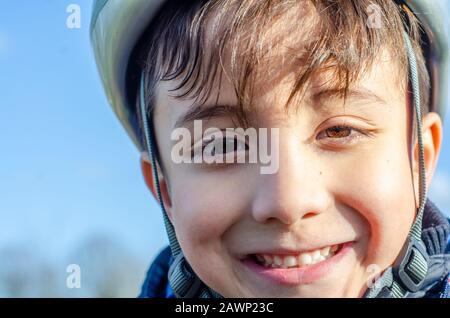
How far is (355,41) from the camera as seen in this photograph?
1273 millimetres

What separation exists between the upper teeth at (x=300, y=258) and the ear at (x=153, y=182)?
1.09 feet

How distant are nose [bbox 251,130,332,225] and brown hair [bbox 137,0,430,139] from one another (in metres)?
0.10

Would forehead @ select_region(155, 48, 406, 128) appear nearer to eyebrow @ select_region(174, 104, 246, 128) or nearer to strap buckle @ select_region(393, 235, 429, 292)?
eyebrow @ select_region(174, 104, 246, 128)

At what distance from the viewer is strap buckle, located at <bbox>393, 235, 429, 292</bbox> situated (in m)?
1.39

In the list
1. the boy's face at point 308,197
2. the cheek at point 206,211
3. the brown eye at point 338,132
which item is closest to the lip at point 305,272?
the boy's face at point 308,197

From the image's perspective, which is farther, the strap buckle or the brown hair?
the strap buckle

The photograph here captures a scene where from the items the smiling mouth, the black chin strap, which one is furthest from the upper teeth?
the black chin strap

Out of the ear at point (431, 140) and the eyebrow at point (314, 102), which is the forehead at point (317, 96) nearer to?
the eyebrow at point (314, 102)

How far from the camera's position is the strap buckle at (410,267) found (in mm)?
1386

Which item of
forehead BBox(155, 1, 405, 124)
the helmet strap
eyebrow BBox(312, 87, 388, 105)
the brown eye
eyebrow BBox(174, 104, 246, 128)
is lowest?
the helmet strap

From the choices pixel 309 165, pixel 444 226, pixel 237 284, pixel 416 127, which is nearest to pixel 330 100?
pixel 309 165

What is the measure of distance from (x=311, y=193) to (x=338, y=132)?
0.14 metres

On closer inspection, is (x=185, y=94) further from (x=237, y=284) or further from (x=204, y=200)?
(x=237, y=284)

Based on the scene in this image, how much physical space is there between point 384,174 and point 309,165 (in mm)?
161
